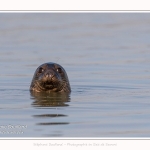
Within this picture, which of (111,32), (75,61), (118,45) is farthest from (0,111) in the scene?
(111,32)

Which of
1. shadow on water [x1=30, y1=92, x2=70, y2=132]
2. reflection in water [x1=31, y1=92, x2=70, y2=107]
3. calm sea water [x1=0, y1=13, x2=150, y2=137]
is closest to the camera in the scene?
calm sea water [x1=0, y1=13, x2=150, y2=137]

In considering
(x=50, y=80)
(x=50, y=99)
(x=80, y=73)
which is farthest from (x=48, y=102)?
(x=80, y=73)

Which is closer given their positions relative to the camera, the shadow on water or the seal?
the shadow on water

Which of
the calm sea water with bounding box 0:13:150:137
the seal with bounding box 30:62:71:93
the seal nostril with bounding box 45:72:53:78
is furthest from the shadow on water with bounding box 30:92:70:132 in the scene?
the seal nostril with bounding box 45:72:53:78

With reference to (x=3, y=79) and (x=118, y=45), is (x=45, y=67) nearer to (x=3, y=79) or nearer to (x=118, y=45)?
(x=3, y=79)

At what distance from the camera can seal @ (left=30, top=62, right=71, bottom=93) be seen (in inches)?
720

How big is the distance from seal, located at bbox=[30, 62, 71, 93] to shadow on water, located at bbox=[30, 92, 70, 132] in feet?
0.48

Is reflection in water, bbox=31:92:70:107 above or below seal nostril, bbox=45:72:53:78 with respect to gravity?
below

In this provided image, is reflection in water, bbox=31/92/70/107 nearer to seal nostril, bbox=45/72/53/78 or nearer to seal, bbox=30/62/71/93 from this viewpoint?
seal, bbox=30/62/71/93

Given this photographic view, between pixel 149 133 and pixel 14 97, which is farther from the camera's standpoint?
pixel 14 97

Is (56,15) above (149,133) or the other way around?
above

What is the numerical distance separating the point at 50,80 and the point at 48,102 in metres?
0.84

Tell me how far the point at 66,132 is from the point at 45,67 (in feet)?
14.3

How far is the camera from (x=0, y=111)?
53.5 ft
